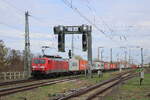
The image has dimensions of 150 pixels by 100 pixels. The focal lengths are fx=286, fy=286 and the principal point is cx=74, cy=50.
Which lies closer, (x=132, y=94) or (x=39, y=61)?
(x=132, y=94)

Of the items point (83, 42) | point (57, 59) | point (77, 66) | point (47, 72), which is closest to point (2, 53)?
point (77, 66)

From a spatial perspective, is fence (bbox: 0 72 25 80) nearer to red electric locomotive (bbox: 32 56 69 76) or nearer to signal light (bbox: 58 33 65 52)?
red electric locomotive (bbox: 32 56 69 76)

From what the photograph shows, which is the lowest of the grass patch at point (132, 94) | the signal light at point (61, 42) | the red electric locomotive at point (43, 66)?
the grass patch at point (132, 94)

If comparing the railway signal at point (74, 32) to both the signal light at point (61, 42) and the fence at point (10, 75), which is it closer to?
the signal light at point (61, 42)

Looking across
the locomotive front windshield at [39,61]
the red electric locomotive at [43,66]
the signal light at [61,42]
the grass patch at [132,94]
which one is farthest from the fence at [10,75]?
the grass patch at [132,94]

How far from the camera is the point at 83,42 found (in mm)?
36062

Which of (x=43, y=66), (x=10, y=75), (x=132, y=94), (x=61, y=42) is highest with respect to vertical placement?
(x=61, y=42)

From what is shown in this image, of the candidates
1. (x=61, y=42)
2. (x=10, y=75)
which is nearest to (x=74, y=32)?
(x=61, y=42)

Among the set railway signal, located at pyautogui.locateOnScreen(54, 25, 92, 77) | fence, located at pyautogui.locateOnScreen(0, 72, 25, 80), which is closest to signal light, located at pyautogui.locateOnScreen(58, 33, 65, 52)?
railway signal, located at pyautogui.locateOnScreen(54, 25, 92, 77)

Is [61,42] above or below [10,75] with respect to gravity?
above

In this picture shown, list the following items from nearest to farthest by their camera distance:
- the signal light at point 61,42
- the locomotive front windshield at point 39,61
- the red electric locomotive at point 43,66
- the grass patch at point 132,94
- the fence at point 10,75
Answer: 1. the grass patch at point 132,94
2. the signal light at point 61,42
3. the fence at point 10,75
4. the red electric locomotive at point 43,66
5. the locomotive front windshield at point 39,61

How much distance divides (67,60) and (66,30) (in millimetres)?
11327

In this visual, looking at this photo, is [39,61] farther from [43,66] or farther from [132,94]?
[132,94]

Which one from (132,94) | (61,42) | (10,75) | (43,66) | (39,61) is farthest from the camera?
(39,61)
